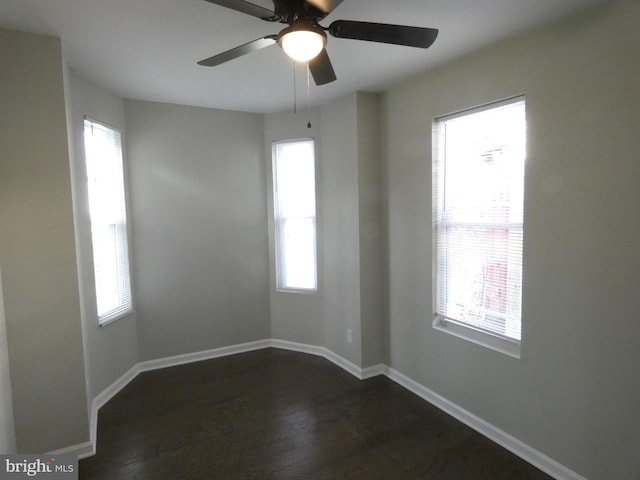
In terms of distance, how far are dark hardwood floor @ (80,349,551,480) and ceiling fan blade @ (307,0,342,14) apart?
8.21 ft

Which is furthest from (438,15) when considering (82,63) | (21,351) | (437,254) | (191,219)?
(21,351)

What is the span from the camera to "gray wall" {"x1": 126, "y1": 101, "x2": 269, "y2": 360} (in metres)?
3.55

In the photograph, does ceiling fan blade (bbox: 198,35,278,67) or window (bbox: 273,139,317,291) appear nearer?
ceiling fan blade (bbox: 198,35,278,67)

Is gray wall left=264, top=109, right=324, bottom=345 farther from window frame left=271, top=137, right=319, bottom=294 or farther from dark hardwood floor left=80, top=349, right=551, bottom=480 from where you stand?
dark hardwood floor left=80, top=349, right=551, bottom=480

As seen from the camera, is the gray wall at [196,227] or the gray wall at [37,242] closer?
the gray wall at [37,242]

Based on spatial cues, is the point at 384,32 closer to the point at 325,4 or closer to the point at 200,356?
the point at 325,4

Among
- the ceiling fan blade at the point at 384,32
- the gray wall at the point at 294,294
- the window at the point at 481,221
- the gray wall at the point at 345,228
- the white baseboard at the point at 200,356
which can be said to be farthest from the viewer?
the gray wall at the point at 294,294

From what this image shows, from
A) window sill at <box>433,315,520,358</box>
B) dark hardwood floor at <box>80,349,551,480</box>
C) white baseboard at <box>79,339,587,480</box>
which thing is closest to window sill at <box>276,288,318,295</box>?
white baseboard at <box>79,339,587,480</box>

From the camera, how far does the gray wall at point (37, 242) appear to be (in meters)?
2.10

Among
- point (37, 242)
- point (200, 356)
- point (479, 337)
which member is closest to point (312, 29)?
point (37, 242)

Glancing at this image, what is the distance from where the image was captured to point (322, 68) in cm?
189

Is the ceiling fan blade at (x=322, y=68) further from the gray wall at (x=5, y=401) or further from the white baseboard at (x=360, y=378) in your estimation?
the white baseboard at (x=360, y=378)

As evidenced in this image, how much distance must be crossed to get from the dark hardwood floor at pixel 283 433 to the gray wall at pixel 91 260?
264 mm

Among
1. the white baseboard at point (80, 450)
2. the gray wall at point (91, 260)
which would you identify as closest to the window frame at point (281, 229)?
the gray wall at point (91, 260)
